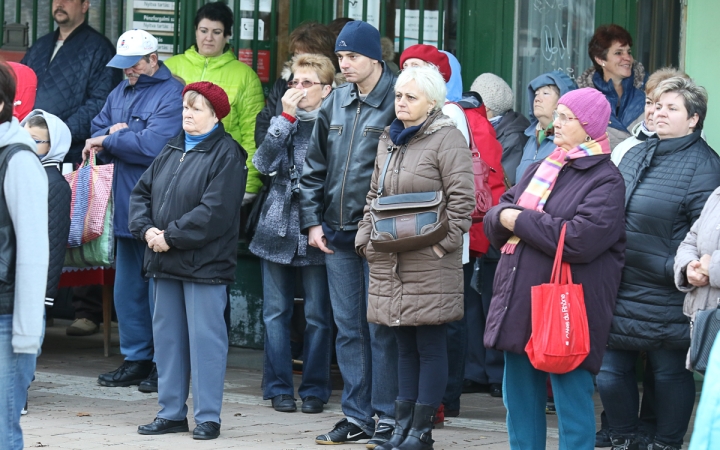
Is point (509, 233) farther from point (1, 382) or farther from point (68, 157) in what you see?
point (68, 157)

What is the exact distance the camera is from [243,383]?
816 centimetres

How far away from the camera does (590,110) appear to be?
5312 mm

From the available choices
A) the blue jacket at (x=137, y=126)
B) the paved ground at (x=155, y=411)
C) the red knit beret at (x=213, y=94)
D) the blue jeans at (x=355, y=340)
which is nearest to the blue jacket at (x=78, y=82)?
the blue jacket at (x=137, y=126)

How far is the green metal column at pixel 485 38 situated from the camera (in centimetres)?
853

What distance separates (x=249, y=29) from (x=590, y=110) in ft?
14.3

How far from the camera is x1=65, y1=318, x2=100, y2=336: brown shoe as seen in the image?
9.91 m

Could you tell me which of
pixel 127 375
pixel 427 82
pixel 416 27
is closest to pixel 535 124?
pixel 416 27

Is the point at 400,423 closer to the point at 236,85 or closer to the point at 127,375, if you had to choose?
the point at 127,375

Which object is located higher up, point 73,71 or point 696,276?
point 73,71

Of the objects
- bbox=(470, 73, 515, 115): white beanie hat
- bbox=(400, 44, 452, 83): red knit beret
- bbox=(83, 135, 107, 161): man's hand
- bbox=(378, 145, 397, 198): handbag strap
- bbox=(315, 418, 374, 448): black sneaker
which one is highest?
bbox=(400, 44, 452, 83): red knit beret

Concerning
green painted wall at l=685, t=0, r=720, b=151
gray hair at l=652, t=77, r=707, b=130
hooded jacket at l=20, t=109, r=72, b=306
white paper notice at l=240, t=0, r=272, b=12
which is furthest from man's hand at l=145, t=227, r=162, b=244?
green painted wall at l=685, t=0, r=720, b=151

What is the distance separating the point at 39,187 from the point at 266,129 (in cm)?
340

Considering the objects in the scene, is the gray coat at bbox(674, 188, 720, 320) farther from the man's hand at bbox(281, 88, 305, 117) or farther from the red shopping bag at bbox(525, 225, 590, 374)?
the man's hand at bbox(281, 88, 305, 117)

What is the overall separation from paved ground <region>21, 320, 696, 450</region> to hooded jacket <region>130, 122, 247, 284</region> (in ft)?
2.92
